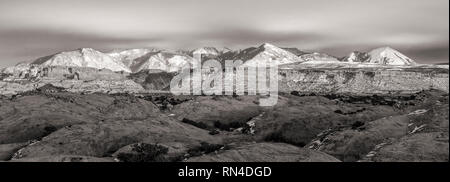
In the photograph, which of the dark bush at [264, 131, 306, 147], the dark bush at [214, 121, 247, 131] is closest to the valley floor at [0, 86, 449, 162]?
the dark bush at [264, 131, 306, 147]

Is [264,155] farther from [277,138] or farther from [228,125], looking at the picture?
[228,125]

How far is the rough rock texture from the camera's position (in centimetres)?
2825

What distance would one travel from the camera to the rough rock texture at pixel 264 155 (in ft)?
92.7

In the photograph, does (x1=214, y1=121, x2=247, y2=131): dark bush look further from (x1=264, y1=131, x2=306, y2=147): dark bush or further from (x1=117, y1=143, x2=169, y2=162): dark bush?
(x1=117, y1=143, x2=169, y2=162): dark bush

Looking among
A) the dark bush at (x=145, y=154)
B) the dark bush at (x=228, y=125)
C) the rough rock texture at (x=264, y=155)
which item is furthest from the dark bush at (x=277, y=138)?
the dark bush at (x=145, y=154)

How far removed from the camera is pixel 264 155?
1164 inches

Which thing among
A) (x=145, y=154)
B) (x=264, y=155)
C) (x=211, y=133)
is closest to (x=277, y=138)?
(x=211, y=133)

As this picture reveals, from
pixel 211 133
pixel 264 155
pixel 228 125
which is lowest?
pixel 228 125

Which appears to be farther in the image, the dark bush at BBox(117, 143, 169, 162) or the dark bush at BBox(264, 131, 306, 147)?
the dark bush at BBox(264, 131, 306, 147)

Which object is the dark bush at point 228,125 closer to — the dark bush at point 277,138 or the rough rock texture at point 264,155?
the dark bush at point 277,138

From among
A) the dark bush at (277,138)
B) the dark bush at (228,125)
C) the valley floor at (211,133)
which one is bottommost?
the dark bush at (228,125)

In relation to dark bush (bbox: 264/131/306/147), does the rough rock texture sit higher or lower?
higher
